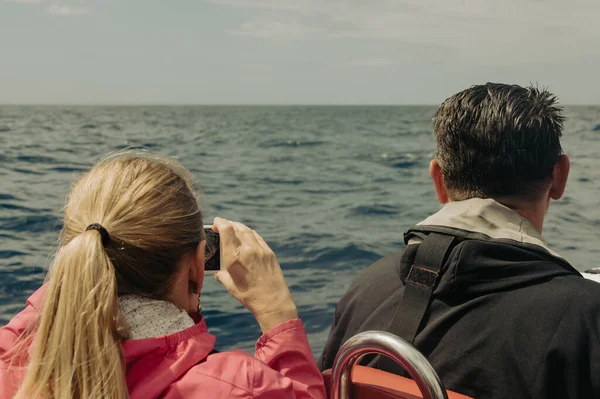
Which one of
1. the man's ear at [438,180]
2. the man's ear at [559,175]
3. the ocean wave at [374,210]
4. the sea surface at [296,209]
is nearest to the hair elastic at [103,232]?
the sea surface at [296,209]

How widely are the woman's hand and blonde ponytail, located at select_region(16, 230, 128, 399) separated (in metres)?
0.35

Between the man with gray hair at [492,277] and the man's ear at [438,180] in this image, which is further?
the man's ear at [438,180]

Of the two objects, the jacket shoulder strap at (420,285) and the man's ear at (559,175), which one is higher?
the man's ear at (559,175)

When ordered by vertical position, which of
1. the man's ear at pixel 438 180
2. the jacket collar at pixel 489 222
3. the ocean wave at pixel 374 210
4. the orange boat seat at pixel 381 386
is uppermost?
the man's ear at pixel 438 180

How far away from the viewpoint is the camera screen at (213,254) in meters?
1.95

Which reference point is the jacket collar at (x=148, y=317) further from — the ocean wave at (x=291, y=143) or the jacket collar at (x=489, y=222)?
the ocean wave at (x=291, y=143)

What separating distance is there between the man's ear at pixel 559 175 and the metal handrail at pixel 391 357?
95 cm

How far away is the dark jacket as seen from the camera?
176 cm

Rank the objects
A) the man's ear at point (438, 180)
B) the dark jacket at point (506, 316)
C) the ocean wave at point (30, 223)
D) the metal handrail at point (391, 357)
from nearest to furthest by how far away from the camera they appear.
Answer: the metal handrail at point (391, 357), the dark jacket at point (506, 316), the man's ear at point (438, 180), the ocean wave at point (30, 223)

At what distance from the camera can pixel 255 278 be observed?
185 centimetres

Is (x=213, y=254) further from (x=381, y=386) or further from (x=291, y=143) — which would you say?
(x=291, y=143)

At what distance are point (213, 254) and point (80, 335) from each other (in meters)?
0.47

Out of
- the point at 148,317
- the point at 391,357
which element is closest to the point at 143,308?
the point at 148,317

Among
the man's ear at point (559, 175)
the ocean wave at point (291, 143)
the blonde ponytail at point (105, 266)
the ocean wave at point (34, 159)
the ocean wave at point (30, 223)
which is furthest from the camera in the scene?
the ocean wave at point (291, 143)
